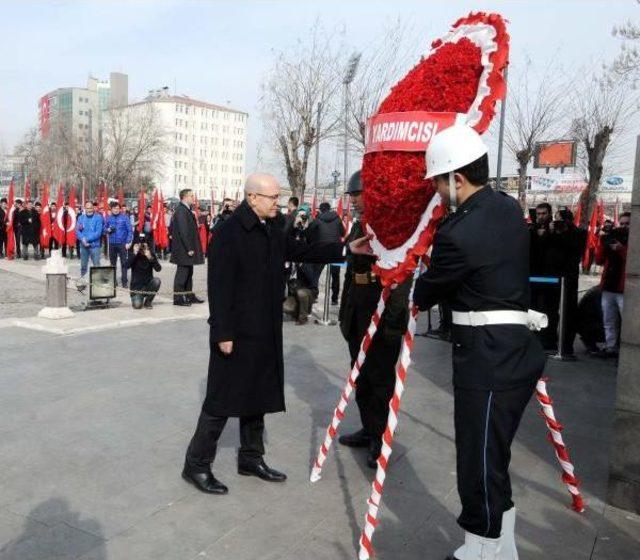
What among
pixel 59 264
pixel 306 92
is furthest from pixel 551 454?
pixel 306 92

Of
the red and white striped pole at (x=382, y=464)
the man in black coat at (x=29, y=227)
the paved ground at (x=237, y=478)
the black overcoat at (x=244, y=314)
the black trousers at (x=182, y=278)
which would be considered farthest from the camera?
the man in black coat at (x=29, y=227)

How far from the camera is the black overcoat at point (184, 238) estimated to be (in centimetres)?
1145

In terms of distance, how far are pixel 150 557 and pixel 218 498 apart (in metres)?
0.74

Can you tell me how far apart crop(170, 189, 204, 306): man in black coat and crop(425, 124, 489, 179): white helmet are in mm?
8842

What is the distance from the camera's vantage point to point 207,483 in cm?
403

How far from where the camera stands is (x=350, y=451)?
4832 mm

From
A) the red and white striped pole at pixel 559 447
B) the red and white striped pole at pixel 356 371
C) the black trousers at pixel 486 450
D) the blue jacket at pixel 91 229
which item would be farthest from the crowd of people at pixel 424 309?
the blue jacket at pixel 91 229

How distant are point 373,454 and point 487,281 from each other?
2.19m

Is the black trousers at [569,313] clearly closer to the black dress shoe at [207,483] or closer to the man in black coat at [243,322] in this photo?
the man in black coat at [243,322]

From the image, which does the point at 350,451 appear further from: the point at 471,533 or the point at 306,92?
the point at 306,92

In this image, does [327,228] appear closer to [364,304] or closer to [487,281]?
[364,304]

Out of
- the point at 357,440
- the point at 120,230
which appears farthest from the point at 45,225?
the point at 357,440

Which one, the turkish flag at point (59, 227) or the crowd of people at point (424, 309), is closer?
the crowd of people at point (424, 309)

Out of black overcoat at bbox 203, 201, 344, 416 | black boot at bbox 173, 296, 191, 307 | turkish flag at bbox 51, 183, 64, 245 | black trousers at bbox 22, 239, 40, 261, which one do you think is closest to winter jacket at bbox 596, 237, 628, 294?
black overcoat at bbox 203, 201, 344, 416
